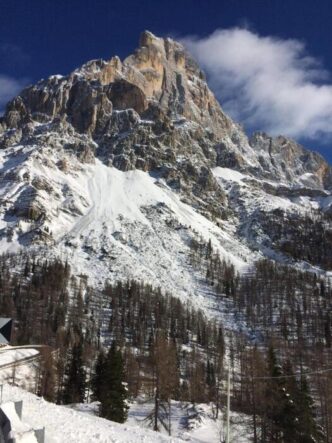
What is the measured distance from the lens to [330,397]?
159 ft

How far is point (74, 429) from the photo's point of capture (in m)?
25.0

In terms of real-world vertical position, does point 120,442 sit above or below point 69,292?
below

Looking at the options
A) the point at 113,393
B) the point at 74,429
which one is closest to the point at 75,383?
the point at 113,393

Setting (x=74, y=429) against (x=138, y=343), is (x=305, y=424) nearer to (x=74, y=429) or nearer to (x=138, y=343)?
(x=74, y=429)

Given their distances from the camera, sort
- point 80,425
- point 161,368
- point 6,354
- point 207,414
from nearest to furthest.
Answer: point 80,425, point 161,368, point 207,414, point 6,354

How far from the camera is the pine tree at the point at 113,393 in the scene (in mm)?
52031

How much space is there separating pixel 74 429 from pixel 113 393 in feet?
95.2

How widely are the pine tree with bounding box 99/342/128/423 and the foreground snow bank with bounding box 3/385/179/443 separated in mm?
20519

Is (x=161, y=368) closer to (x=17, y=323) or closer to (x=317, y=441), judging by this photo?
(x=317, y=441)

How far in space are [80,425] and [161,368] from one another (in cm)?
3054

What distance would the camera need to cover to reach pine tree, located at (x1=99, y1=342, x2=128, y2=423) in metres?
52.0

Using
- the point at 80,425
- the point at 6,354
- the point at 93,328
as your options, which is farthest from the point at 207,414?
the point at 93,328

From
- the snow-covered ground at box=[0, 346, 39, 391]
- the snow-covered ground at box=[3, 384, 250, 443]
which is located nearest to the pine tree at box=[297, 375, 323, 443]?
the snow-covered ground at box=[3, 384, 250, 443]

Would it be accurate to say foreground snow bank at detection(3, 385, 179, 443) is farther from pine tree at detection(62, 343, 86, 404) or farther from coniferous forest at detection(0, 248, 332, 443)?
pine tree at detection(62, 343, 86, 404)
